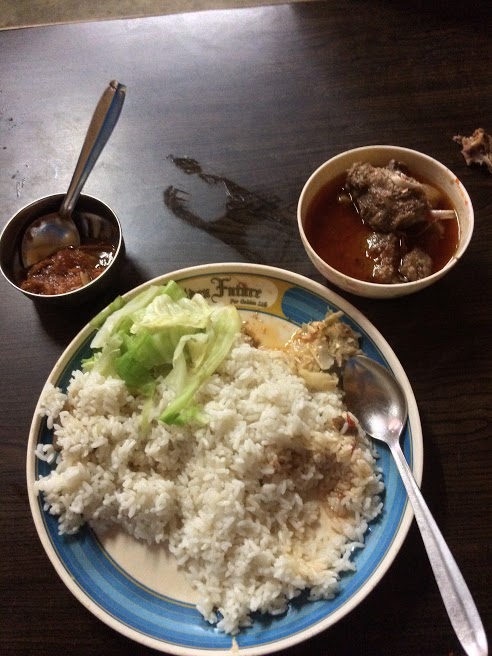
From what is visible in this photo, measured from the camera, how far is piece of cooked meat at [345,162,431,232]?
1.97m

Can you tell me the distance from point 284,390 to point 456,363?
0.68 metres

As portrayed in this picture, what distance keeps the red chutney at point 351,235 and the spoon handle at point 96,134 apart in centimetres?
87

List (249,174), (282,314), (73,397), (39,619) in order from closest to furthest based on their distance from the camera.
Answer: (39,619)
(73,397)
(282,314)
(249,174)

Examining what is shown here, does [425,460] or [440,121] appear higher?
[440,121]

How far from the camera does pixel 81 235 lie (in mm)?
2258

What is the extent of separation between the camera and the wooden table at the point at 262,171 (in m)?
1.79

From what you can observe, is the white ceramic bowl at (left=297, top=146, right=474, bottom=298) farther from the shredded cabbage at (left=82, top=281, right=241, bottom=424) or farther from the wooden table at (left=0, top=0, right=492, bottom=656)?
the shredded cabbage at (left=82, top=281, right=241, bottom=424)

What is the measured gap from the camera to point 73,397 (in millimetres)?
1938

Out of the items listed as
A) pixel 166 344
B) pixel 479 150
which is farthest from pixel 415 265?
pixel 166 344

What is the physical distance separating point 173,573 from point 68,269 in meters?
1.21

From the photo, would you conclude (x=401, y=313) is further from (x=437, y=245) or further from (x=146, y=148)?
(x=146, y=148)

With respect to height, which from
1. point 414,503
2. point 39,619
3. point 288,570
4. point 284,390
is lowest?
point 39,619

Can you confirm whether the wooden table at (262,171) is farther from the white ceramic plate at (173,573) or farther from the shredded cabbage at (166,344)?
the shredded cabbage at (166,344)

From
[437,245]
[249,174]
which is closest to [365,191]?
[437,245]
